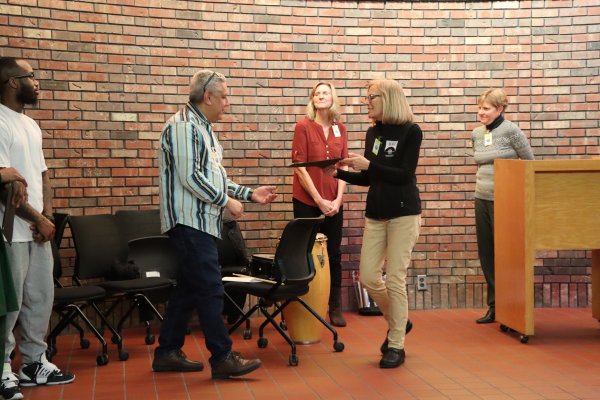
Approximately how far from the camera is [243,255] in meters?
7.78

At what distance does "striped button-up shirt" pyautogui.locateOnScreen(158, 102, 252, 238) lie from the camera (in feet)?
18.4

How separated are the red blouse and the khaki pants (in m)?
1.58

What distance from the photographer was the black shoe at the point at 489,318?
25.8 ft

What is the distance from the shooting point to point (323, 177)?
783 cm

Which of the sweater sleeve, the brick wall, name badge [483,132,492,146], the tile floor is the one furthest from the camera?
the brick wall

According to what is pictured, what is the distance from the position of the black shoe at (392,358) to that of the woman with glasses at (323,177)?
5.29 ft

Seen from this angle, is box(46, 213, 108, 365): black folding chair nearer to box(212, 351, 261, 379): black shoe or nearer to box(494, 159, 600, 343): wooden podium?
box(212, 351, 261, 379): black shoe

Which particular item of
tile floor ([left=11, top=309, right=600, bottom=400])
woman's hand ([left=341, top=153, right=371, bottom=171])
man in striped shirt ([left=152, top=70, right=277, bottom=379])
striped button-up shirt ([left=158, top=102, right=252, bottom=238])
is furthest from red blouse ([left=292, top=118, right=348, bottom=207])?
striped button-up shirt ([left=158, top=102, right=252, bottom=238])

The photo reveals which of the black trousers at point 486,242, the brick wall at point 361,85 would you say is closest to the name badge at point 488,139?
the black trousers at point 486,242

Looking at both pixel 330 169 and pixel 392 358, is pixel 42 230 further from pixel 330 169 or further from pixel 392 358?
pixel 392 358

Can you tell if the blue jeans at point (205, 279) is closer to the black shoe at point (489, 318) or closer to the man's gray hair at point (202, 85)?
the man's gray hair at point (202, 85)

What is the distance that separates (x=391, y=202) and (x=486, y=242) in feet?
6.99

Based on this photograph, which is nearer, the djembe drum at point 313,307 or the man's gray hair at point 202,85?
the man's gray hair at point 202,85

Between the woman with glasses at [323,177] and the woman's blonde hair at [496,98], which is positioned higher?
the woman's blonde hair at [496,98]
